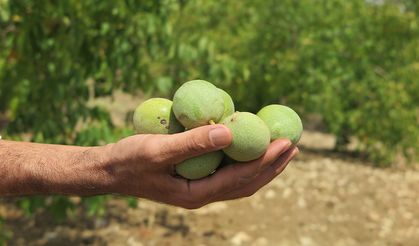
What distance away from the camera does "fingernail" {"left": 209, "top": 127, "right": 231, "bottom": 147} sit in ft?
5.03

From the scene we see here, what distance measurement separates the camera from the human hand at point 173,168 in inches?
61.4

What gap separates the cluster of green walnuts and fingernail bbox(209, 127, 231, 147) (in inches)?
3.2

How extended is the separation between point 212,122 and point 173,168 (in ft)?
0.65

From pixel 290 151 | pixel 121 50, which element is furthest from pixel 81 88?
pixel 290 151

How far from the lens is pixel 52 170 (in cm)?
182

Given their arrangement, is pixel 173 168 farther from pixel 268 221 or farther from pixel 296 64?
pixel 296 64

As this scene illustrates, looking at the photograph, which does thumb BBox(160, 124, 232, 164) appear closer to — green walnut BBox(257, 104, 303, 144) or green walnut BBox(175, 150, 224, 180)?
green walnut BBox(175, 150, 224, 180)

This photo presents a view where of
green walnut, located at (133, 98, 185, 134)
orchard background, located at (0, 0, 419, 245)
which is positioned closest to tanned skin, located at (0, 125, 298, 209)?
green walnut, located at (133, 98, 185, 134)

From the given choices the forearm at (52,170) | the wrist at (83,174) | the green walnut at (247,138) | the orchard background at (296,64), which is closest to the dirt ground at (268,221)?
the orchard background at (296,64)

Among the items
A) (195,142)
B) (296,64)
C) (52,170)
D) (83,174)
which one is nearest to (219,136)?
(195,142)

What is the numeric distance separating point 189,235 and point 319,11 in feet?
15.9

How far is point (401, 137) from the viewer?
8.19 metres

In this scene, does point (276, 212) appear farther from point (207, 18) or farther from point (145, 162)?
point (207, 18)

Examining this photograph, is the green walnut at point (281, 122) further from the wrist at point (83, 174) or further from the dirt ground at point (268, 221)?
the dirt ground at point (268, 221)
